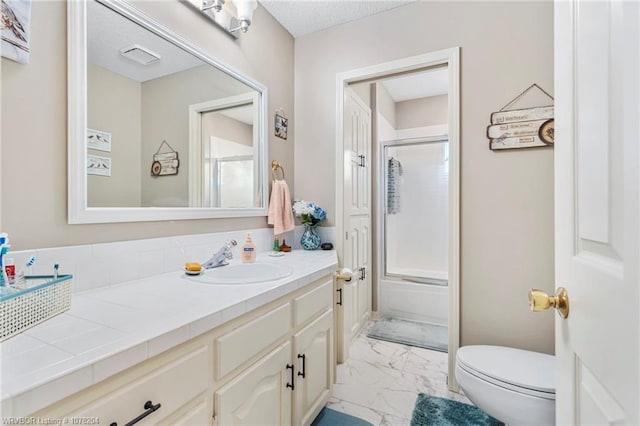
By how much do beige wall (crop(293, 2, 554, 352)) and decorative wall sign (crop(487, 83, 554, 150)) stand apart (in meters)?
0.04

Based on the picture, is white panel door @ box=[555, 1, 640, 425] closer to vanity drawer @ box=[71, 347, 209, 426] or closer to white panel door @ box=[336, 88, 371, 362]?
vanity drawer @ box=[71, 347, 209, 426]

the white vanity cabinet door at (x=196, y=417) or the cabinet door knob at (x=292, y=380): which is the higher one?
the white vanity cabinet door at (x=196, y=417)

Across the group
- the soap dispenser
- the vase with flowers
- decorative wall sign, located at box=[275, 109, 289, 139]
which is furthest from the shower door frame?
the soap dispenser

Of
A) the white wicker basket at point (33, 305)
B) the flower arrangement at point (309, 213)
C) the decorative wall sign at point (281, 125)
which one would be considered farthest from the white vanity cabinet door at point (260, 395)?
→ the decorative wall sign at point (281, 125)

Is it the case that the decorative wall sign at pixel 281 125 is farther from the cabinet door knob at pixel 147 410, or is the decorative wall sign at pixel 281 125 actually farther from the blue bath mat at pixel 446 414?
the blue bath mat at pixel 446 414

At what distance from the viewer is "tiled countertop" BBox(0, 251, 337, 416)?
49cm

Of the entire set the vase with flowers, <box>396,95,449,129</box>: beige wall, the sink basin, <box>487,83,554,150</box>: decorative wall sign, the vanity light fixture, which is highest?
<box>396,95,449,129</box>: beige wall

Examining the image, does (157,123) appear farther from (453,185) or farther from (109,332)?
(453,185)

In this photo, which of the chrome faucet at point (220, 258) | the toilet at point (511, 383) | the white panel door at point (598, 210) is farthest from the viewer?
the chrome faucet at point (220, 258)

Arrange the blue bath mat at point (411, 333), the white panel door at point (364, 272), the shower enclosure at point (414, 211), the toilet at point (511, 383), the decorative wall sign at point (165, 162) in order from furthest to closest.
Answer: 1. the shower enclosure at point (414, 211)
2. the white panel door at point (364, 272)
3. the blue bath mat at point (411, 333)
4. the decorative wall sign at point (165, 162)
5. the toilet at point (511, 383)

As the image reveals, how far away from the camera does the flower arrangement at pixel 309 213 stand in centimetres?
206

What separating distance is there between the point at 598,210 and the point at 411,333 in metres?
2.42

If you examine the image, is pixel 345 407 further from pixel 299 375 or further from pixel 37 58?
pixel 37 58

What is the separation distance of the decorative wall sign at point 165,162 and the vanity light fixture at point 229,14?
0.74m
